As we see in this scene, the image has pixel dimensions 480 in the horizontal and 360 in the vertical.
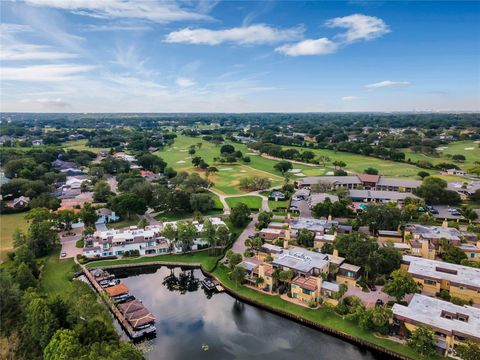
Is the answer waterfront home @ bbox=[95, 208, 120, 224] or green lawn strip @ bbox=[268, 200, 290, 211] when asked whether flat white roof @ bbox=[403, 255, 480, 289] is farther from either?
waterfront home @ bbox=[95, 208, 120, 224]

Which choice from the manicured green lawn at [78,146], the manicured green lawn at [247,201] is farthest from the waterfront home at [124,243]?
the manicured green lawn at [78,146]

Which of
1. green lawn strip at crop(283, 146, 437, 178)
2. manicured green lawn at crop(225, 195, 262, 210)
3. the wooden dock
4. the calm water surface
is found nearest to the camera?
the calm water surface

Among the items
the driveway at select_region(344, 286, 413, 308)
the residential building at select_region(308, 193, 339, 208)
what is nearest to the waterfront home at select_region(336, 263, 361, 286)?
the driveway at select_region(344, 286, 413, 308)

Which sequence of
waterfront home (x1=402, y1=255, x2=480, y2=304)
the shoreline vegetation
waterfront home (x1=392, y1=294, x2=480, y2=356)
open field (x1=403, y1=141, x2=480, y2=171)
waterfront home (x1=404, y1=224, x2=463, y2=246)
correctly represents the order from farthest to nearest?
1. open field (x1=403, y1=141, x2=480, y2=171)
2. waterfront home (x1=404, y1=224, x2=463, y2=246)
3. waterfront home (x1=402, y1=255, x2=480, y2=304)
4. the shoreline vegetation
5. waterfront home (x1=392, y1=294, x2=480, y2=356)

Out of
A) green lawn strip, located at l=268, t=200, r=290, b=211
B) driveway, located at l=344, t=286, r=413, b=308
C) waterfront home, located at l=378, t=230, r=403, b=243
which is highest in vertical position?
waterfront home, located at l=378, t=230, r=403, b=243

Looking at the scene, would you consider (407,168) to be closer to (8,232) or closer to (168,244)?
(168,244)

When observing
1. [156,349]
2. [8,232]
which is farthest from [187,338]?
[8,232]

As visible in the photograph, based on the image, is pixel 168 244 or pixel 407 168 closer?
pixel 168 244
